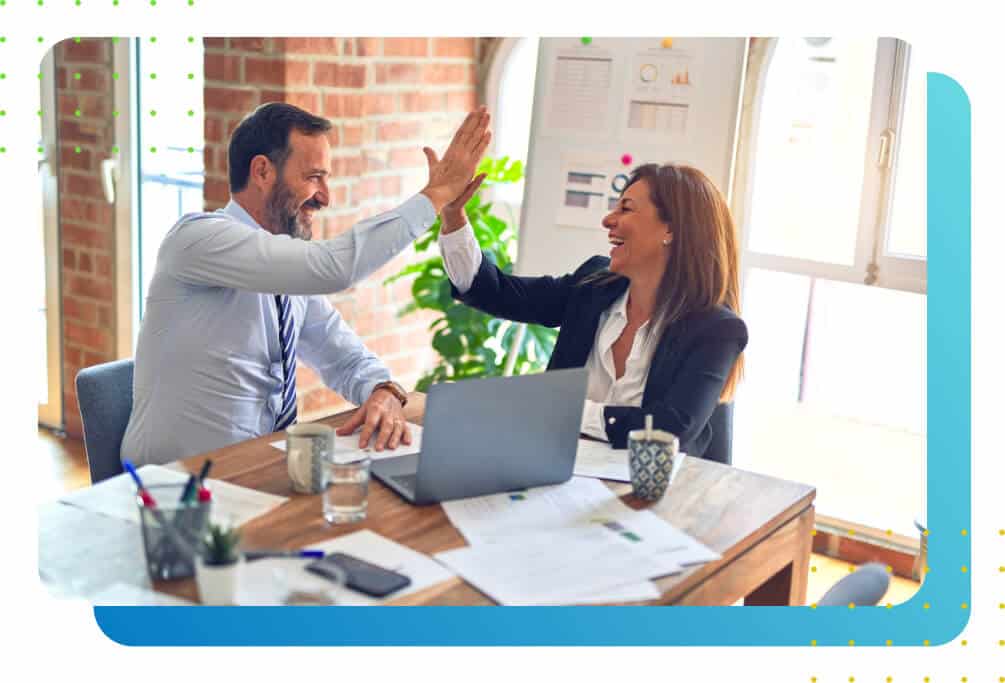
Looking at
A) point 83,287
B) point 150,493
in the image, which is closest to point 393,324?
point 83,287

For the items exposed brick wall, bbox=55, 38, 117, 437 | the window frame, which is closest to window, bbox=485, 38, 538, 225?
the window frame

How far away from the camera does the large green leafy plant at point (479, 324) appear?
3.06 meters

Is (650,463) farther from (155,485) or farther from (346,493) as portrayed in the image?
(155,485)

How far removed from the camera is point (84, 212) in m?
3.64

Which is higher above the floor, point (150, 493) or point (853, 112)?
point (853, 112)

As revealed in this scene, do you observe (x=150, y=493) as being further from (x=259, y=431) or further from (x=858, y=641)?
(x=858, y=641)

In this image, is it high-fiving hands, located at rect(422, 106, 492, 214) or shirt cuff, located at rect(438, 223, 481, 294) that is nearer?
high-fiving hands, located at rect(422, 106, 492, 214)

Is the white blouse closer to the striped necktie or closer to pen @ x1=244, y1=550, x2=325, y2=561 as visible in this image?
the striped necktie

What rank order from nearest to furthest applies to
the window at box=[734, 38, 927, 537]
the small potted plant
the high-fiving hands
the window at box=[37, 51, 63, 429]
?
the small potted plant, the high-fiving hands, the window at box=[734, 38, 927, 537], the window at box=[37, 51, 63, 429]

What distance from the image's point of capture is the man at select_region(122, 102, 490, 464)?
1.90 m

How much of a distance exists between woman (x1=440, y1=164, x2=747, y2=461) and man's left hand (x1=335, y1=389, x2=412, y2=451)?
0.39 metres

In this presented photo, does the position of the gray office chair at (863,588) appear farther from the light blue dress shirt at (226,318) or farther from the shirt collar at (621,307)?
the light blue dress shirt at (226,318)

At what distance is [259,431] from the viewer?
2.14 metres
